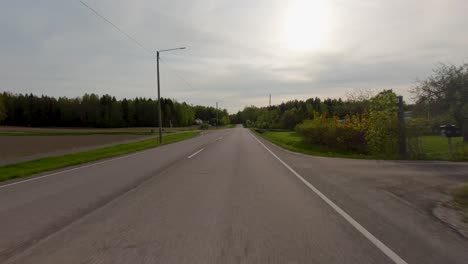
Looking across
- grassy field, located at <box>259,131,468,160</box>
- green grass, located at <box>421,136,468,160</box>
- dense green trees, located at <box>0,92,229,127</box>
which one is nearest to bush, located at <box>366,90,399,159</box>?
grassy field, located at <box>259,131,468,160</box>

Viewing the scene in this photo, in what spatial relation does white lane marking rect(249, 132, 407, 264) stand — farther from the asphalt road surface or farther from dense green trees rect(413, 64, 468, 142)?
dense green trees rect(413, 64, 468, 142)

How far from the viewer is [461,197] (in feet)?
27.3

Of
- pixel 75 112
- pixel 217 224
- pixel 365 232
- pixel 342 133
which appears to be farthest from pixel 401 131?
pixel 75 112

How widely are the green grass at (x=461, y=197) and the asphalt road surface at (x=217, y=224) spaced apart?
1206 millimetres

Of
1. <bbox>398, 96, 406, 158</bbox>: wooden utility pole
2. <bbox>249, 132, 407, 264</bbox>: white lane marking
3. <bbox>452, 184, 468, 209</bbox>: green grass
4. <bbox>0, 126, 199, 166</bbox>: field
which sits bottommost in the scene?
<bbox>0, 126, 199, 166</bbox>: field

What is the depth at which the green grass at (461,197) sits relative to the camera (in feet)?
25.1

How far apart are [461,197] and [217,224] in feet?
19.2

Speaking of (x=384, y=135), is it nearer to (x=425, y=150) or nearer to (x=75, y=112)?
(x=425, y=150)

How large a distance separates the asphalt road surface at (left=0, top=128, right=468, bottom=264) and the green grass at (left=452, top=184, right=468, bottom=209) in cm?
121

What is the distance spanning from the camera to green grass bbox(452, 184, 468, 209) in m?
7.64

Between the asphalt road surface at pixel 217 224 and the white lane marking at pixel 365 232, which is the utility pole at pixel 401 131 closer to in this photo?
the asphalt road surface at pixel 217 224

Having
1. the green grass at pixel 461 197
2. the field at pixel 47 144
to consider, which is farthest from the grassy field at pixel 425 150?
the field at pixel 47 144

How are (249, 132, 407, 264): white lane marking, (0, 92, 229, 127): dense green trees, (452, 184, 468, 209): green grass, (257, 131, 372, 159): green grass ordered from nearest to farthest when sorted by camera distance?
(249, 132, 407, 264): white lane marking → (452, 184, 468, 209): green grass → (257, 131, 372, 159): green grass → (0, 92, 229, 127): dense green trees

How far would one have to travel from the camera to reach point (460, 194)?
8617 millimetres
